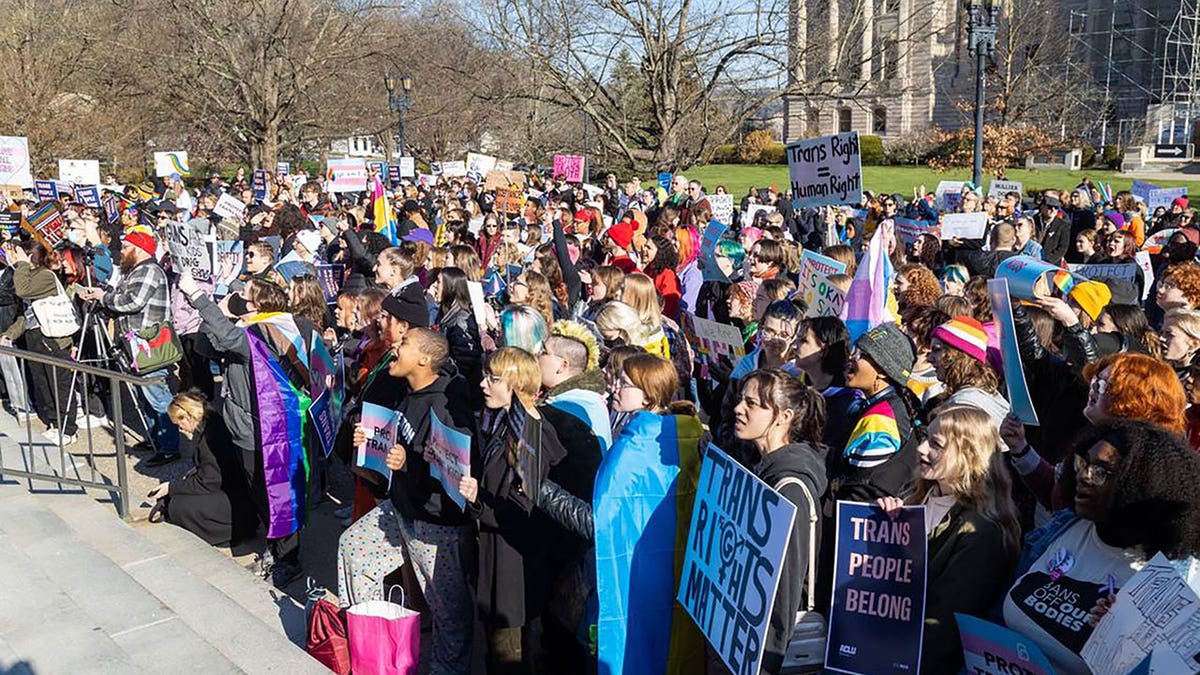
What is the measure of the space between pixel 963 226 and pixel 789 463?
8.52 m

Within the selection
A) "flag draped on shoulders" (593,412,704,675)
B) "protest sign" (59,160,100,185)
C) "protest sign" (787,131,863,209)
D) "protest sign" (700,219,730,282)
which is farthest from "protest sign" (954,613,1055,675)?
"protest sign" (59,160,100,185)

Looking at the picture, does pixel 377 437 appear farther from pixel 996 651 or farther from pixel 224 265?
pixel 224 265

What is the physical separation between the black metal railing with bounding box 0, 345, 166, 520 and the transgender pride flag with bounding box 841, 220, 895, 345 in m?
Answer: 4.24

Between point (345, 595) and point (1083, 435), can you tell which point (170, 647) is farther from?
point (1083, 435)

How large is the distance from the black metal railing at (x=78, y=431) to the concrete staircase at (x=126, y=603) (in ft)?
0.84

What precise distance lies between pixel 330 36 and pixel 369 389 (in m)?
38.6

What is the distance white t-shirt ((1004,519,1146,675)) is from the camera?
10.3ft

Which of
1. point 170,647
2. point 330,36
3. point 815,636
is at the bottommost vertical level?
point 170,647

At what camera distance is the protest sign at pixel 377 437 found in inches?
195

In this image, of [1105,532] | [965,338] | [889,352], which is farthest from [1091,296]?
[1105,532]

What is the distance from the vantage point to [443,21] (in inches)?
1625

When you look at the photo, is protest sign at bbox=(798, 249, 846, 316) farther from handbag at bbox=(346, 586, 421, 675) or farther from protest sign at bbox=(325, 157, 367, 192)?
→ protest sign at bbox=(325, 157, 367, 192)

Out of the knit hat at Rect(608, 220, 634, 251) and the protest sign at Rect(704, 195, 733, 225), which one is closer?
the knit hat at Rect(608, 220, 634, 251)

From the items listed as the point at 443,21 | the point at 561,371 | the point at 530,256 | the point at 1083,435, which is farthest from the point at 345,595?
the point at 443,21
